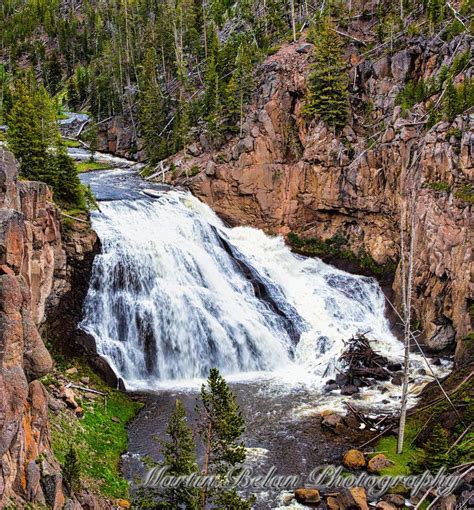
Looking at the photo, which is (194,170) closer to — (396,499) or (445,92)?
(445,92)

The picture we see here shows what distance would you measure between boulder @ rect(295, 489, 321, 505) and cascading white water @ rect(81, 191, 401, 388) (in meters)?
11.4

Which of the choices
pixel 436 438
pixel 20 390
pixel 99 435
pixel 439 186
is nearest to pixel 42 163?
pixel 99 435

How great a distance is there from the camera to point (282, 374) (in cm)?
3045

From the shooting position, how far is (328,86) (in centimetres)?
4431

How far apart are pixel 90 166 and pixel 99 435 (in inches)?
1721

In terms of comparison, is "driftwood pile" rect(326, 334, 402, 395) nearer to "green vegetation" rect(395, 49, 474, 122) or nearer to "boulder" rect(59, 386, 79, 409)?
"boulder" rect(59, 386, 79, 409)

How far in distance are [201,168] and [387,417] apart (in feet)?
99.7

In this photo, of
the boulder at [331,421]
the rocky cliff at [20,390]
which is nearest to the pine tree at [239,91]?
the boulder at [331,421]

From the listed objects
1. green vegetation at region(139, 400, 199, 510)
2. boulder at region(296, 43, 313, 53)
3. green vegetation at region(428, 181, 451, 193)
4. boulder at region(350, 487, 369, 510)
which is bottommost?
boulder at region(350, 487, 369, 510)

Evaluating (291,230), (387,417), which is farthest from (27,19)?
(387,417)

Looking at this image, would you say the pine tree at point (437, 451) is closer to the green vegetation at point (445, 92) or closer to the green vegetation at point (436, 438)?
the green vegetation at point (436, 438)

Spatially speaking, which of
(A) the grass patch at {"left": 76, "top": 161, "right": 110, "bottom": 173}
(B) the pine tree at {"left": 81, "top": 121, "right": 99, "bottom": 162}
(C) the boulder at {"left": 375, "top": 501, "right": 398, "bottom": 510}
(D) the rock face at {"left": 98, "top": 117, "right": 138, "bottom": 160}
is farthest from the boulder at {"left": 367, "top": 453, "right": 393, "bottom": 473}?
(B) the pine tree at {"left": 81, "top": 121, "right": 99, "bottom": 162}

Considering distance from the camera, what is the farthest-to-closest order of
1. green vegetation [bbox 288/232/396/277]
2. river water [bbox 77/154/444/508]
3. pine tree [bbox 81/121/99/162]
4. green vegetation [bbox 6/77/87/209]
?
pine tree [bbox 81/121/99/162] < green vegetation [bbox 288/232/396/277] < green vegetation [bbox 6/77/87/209] < river water [bbox 77/154/444/508]

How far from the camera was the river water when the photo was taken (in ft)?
78.1
